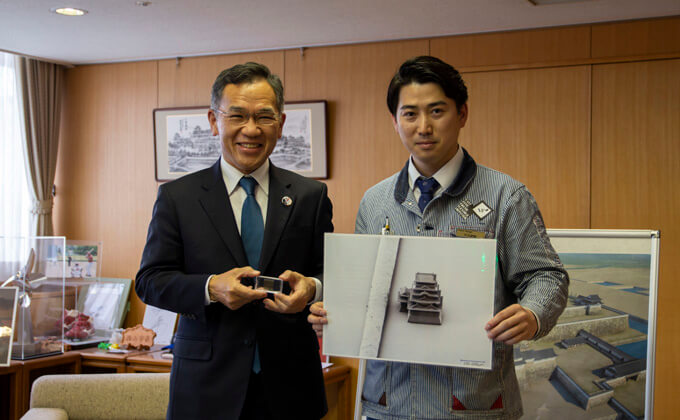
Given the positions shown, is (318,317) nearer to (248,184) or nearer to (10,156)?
(248,184)

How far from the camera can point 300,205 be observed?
6.79ft

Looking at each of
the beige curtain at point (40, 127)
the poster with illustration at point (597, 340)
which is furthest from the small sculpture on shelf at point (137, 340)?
the poster with illustration at point (597, 340)

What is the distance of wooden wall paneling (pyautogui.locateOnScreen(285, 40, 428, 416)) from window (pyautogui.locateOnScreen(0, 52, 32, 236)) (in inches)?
90.0

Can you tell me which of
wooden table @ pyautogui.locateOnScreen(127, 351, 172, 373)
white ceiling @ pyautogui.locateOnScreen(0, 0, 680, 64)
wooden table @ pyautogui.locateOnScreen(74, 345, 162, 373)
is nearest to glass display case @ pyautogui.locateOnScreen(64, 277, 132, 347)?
wooden table @ pyautogui.locateOnScreen(74, 345, 162, 373)

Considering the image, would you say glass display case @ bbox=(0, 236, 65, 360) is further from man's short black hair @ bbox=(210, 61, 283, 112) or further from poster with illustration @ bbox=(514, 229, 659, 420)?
poster with illustration @ bbox=(514, 229, 659, 420)

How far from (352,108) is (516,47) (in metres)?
1.25

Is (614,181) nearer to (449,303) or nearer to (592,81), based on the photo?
(592,81)

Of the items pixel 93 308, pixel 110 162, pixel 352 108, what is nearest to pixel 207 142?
pixel 110 162

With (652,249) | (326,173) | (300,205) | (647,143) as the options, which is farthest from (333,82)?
(300,205)

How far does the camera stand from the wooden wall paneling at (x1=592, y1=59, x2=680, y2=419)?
4273mm

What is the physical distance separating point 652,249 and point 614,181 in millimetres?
1078

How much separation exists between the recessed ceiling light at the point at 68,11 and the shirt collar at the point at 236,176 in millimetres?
2661

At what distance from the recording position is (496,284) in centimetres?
180

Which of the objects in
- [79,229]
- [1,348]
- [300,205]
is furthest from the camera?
[79,229]
